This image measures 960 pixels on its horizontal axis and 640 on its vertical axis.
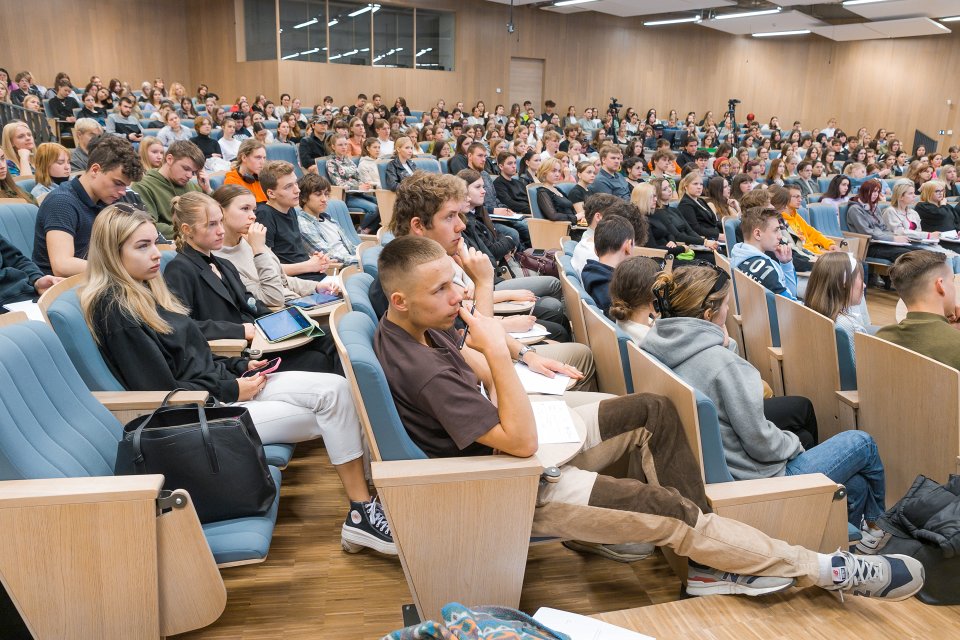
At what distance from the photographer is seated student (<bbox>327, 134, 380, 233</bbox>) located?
654 centimetres

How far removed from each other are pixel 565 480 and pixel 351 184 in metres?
5.75

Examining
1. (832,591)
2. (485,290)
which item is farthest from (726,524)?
(485,290)

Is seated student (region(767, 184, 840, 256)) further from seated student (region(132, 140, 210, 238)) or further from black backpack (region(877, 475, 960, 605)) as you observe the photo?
seated student (region(132, 140, 210, 238))

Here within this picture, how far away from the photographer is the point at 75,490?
61.3 inches

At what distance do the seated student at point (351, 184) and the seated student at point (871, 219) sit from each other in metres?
4.53

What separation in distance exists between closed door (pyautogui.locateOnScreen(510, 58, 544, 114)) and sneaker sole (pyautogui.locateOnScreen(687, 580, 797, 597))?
56.5 feet

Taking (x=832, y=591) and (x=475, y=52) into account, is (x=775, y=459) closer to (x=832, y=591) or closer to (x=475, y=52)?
(x=832, y=591)

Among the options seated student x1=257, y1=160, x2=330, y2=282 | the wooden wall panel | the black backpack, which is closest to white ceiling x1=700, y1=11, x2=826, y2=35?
the wooden wall panel

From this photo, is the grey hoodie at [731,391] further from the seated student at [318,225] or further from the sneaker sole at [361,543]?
the seated student at [318,225]

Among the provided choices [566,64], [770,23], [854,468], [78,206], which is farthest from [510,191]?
[770,23]

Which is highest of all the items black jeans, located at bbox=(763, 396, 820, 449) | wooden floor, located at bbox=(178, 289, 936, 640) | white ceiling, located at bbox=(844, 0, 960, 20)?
white ceiling, located at bbox=(844, 0, 960, 20)

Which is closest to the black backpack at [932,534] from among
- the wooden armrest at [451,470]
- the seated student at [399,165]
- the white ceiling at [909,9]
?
the wooden armrest at [451,470]

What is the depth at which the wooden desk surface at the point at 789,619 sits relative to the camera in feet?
5.87

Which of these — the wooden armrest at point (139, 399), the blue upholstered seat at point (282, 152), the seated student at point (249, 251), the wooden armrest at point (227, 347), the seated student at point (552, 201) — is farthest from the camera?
the blue upholstered seat at point (282, 152)
